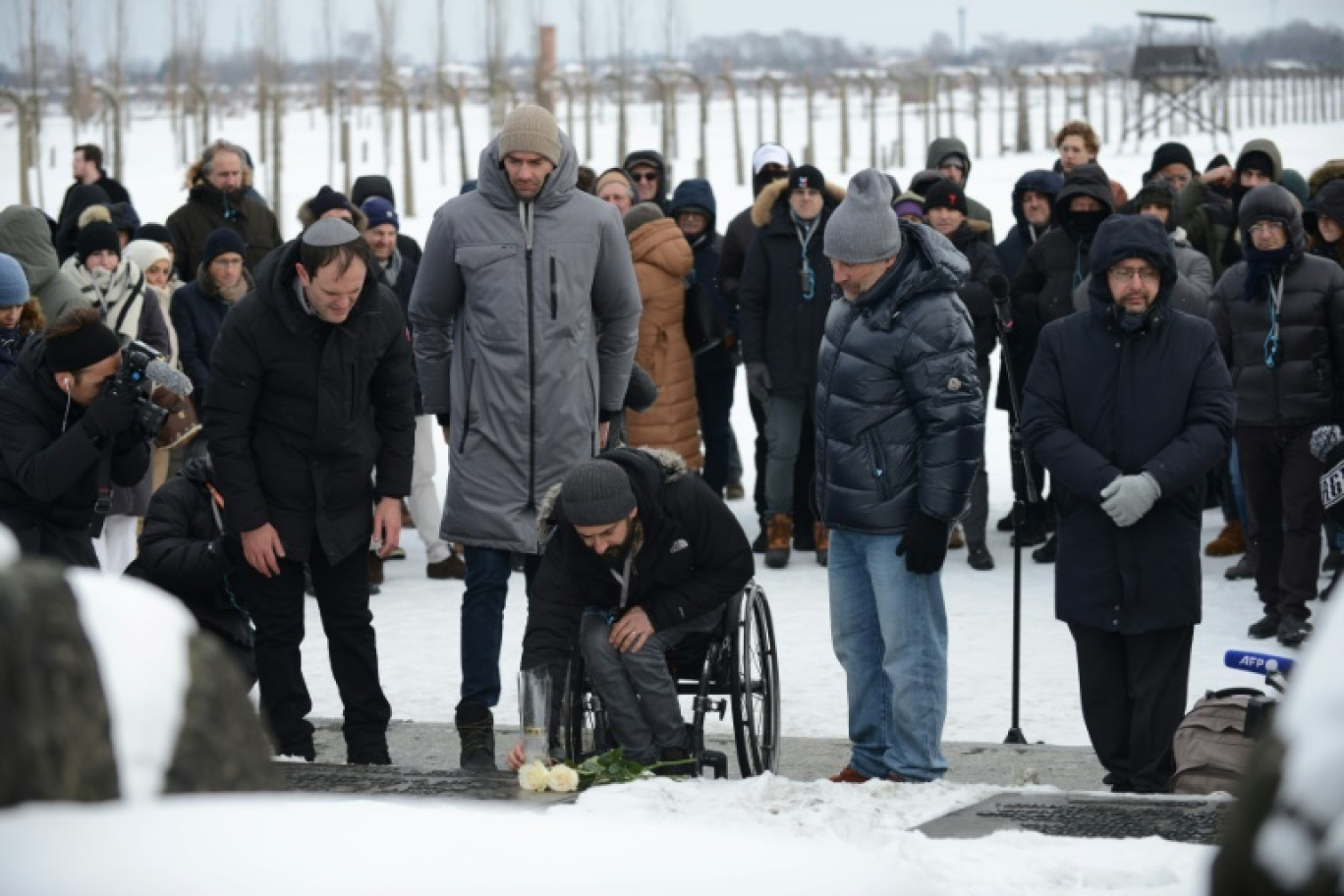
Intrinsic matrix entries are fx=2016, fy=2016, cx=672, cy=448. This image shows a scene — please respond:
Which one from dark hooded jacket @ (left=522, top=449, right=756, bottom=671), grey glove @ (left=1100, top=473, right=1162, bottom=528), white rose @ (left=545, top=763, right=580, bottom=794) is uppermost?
grey glove @ (left=1100, top=473, right=1162, bottom=528)

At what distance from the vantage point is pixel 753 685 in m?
6.25

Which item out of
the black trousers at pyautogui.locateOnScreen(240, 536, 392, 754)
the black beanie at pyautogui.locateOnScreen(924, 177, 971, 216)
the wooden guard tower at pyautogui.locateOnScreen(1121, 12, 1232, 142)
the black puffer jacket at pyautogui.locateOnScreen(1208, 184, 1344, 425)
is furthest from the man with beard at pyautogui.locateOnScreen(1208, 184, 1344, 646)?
the wooden guard tower at pyautogui.locateOnScreen(1121, 12, 1232, 142)

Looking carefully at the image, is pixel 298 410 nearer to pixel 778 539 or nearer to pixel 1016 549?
pixel 1016 549

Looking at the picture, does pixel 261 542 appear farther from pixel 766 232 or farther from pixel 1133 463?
pixel 766 232

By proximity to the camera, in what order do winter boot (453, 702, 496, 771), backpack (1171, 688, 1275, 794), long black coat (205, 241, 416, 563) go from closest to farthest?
backpack (1171, 688, 1275, 794), long black coat (205, 241, 416, 563), winter boot (453, 702, 496, 771)

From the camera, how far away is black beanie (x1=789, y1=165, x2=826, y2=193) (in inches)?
405

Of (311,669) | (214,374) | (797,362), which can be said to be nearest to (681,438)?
(797,362)

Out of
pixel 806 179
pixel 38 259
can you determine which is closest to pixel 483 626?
pixel 806 179

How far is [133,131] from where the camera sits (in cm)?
4300

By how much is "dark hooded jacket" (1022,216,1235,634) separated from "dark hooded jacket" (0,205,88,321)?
5506 mm

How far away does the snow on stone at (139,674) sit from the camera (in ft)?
7.39

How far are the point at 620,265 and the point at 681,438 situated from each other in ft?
12.3

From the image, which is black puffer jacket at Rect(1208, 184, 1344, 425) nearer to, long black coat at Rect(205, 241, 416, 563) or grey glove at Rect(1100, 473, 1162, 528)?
grey glove at Rect(1100, 473, 1162, 528)

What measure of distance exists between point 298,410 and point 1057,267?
16.0ft
